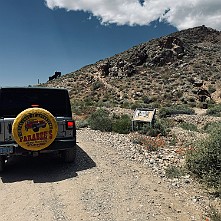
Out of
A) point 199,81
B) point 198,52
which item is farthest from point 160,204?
point 198,52

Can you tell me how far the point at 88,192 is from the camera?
18.7 ft

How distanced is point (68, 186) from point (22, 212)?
1.37 metres

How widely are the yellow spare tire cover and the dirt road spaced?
0.88m

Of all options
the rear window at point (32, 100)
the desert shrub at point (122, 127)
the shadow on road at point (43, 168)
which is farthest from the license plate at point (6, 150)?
the desert shrub at point (122, 127)

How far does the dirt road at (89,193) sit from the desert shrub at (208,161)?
811 millimetres

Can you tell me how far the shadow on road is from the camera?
6646 millimetres

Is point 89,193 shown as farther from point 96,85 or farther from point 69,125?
point 96,85

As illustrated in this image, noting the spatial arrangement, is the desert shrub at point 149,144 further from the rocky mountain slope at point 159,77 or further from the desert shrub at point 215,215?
the rocky mountain slope at point 159,77

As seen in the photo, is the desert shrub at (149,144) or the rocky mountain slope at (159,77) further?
the rocky mountain slope at (159,77)

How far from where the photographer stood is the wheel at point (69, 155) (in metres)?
7.41

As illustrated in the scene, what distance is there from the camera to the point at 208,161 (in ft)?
21.1

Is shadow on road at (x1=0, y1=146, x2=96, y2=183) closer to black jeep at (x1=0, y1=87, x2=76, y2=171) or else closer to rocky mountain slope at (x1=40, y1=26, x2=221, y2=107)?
black jeep at (x1=0, y1=87, x2=76, y2=171)

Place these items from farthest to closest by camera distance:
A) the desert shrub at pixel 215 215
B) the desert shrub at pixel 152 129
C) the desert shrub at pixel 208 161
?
1. the desert shrub at pixel 152 129
2. the desert shrub at pixel 208 161
3. the desert shrub at pixel 215 215

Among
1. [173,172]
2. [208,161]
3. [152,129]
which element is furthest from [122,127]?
[208,161]
